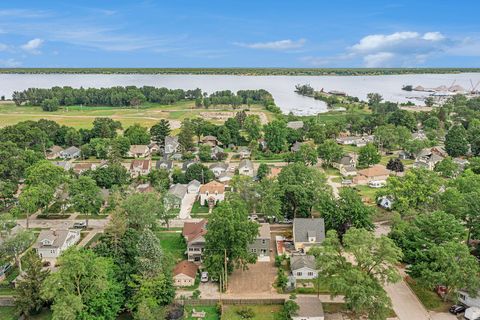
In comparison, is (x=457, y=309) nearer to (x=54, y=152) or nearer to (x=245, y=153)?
(x=245, y=153)

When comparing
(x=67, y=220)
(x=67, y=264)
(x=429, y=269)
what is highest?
(x=67, y=264)

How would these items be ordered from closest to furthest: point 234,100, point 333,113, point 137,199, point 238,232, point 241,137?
point 238,232, point 137,199, point 241,137, point 333,113, point 234,100

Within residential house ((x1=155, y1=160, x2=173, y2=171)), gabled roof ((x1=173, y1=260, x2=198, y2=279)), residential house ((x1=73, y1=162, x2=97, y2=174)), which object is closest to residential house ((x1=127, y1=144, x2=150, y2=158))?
residential house ((x1=155, y1=160, x2=173, y2=171))

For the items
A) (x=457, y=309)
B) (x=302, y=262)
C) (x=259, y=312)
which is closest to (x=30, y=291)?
(x=259, y=312)

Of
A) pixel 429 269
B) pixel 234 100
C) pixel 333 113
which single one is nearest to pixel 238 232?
pixel 429 269

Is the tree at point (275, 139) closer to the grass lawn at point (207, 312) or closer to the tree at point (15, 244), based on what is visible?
the grass lawn at point (207, 312)

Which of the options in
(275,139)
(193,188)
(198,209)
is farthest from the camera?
(275,139)

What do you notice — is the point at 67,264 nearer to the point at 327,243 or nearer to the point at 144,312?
the point at 144,312
